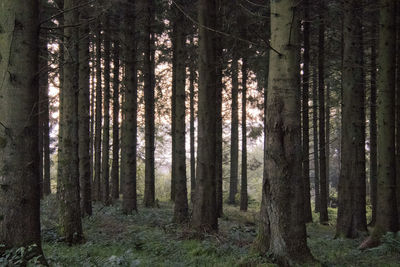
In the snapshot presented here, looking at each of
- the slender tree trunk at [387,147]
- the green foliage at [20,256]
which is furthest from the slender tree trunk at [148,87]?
the green foliage at [20,256]

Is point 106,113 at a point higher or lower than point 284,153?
higher

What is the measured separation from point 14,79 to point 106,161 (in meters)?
14.6

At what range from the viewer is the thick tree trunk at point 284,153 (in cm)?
570

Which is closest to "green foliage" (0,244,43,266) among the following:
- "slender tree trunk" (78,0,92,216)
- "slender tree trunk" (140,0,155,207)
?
"slender tree trunk" (78,0,92,216)

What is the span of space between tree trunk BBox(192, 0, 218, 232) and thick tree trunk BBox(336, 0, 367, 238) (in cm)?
418

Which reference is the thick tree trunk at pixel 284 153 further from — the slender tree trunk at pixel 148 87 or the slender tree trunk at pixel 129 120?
the slender tree trunk at pixel 148 87

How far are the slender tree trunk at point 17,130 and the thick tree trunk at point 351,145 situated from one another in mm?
9099

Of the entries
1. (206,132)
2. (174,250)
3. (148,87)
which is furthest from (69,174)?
(148,87)

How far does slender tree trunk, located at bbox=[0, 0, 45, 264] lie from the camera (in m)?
5.18

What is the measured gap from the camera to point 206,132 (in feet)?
33.1

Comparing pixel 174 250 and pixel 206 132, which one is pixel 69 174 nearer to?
pixel 174 250

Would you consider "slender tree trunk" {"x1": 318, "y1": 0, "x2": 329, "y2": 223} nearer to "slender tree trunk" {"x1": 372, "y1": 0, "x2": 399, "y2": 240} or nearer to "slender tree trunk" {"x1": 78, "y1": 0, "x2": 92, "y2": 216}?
"slender tree trunk" {"x1": 372, "y1": 0, "x2": 399, "y2": 240}

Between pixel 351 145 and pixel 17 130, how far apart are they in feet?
30.8

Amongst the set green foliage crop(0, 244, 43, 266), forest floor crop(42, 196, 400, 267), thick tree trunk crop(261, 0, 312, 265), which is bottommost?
forest floor crop(42, 196, 400, 267)
